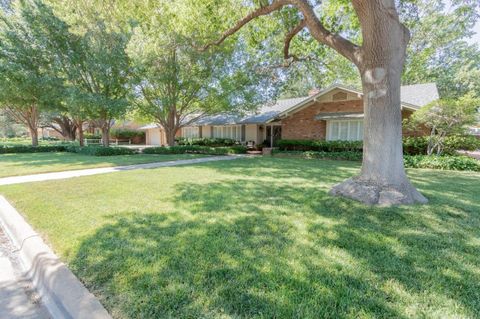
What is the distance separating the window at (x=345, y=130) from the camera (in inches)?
618

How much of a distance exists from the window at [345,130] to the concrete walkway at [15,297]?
16651 mm

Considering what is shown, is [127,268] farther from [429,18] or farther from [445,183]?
[429,18]

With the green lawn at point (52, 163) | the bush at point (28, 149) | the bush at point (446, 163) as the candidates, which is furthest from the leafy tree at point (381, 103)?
the bush at point (28, 149)

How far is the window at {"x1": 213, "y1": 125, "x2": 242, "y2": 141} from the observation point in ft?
79.4

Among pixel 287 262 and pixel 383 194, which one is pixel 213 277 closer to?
pixel 287 262

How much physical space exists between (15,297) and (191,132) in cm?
2771

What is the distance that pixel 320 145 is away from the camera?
642 inches

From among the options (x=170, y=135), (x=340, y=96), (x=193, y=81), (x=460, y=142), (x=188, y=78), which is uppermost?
(x=188, y=78)

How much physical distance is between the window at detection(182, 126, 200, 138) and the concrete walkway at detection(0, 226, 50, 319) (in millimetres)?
25770

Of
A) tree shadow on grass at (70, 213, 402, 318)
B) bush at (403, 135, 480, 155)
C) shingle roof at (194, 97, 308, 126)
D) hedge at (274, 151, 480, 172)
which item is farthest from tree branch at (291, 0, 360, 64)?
shingle roof at (194, 97, 308, 126)

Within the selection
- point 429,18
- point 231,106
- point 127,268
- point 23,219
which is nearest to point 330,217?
point 127,268

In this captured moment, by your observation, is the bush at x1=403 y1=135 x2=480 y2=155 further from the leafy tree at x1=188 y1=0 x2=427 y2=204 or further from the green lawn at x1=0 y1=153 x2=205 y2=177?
the green lawn at x1=0 y1=153 x2=205 y2=177

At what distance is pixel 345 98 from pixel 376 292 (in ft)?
52.3

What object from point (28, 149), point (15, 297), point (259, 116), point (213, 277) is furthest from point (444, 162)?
point (28, 149)
